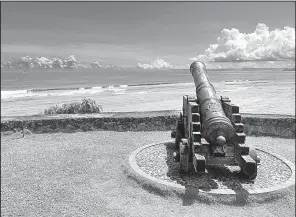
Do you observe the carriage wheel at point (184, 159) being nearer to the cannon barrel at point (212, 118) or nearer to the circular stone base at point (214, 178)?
the circular stone base at point (214, 178)

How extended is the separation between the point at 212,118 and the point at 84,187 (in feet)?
10.7

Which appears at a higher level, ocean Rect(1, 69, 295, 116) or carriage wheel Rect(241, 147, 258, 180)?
carriage wheel Rect(241, 147, 258, 180)

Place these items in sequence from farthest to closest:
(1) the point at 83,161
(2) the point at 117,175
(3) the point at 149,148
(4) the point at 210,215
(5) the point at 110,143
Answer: (5) the point at 110,143 < (3) the point at 149,148 < (1) the point at 83,161 < (2) the point at 117,175 < (4) the point at 210,215

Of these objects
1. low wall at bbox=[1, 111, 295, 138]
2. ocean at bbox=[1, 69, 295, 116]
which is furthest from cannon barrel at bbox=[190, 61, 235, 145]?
ocean at bbox=[1, 69, 295, 116]

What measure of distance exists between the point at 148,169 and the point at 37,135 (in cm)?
555

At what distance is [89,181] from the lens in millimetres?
7152

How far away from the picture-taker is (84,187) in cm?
682

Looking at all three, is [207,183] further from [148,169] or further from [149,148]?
[149,148]

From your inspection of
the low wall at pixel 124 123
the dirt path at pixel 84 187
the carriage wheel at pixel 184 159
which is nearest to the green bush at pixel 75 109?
the low wall at pixel 124 123

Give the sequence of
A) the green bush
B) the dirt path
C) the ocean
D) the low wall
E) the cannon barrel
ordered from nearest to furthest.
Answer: the dirt path < the cannon barrel < the low wall < the green bush < the ocean

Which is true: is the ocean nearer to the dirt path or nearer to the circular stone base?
the circular stone base

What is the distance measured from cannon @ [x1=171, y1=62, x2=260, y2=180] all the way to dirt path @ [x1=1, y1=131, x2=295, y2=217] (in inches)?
40.0

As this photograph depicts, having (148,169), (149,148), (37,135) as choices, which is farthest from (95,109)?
(148,169)

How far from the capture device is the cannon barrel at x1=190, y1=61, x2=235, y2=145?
685 cm
